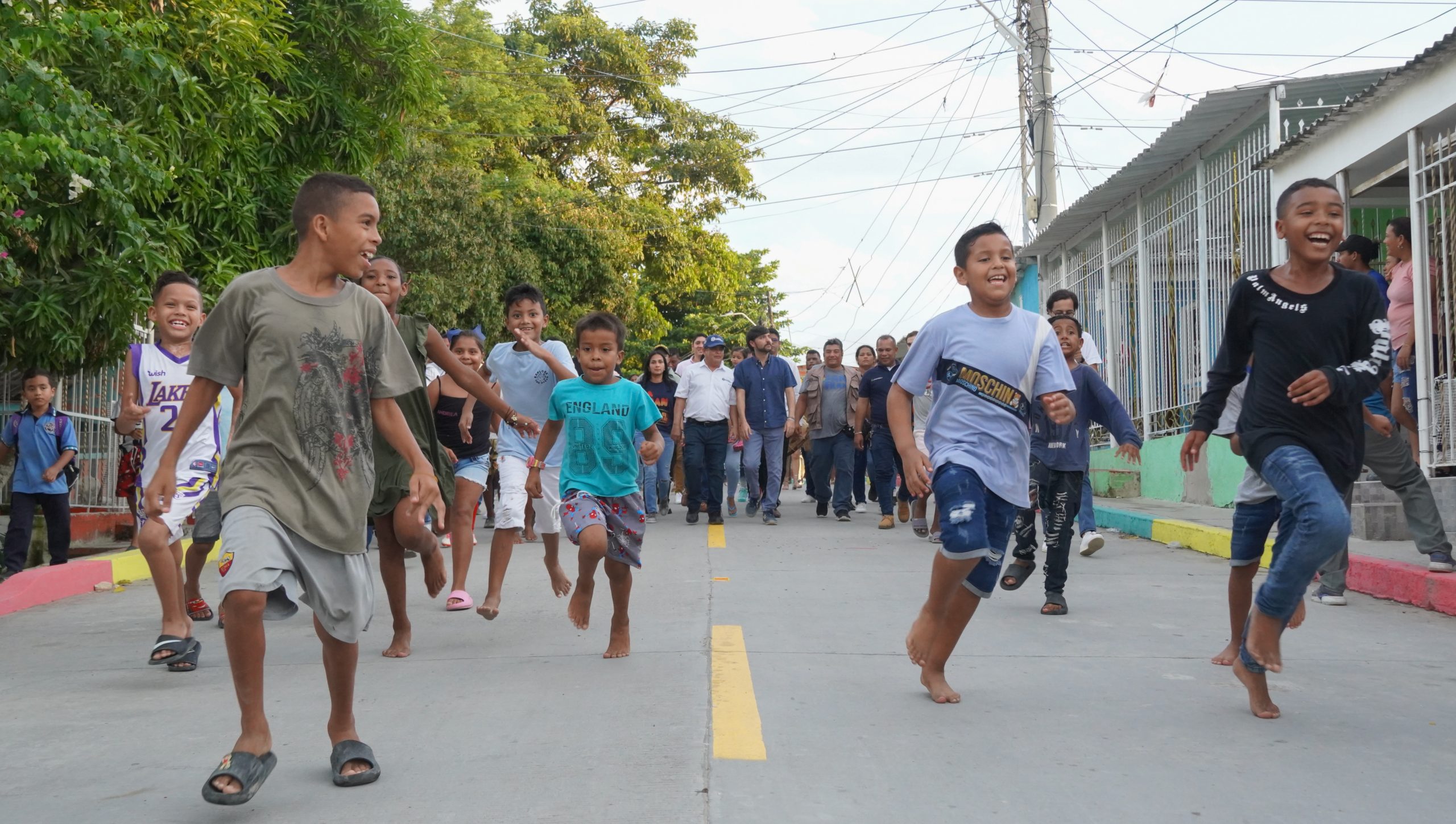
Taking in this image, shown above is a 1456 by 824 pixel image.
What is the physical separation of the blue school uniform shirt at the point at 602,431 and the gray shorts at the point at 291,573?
84.6 inches

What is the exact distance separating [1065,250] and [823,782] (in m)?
18.8

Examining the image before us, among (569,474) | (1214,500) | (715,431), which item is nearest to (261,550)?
A: (569,474)

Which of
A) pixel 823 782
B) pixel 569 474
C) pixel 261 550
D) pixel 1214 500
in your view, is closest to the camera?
pixel 261 550

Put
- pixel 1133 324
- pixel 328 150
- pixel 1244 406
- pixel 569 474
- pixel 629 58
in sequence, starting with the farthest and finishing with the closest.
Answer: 1. pixel 629 58
2. pixel 1133 324
3. pixel 328 150
4. pixel 569 474
5. pixel 1244 406

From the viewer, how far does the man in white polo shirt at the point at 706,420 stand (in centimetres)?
1473

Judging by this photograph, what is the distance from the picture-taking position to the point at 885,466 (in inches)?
557

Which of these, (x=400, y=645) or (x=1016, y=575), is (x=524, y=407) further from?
(x=1016, y=575)

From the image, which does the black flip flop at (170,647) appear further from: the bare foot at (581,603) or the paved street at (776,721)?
the bare foot at (581,603)

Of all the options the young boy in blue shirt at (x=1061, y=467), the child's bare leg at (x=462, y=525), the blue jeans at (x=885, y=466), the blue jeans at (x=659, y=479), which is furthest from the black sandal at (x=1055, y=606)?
the blue jeans at (x=659, y=479)

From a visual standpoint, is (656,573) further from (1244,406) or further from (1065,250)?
(1065,250)

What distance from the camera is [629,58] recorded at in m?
38.2

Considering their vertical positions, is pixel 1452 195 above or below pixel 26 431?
above

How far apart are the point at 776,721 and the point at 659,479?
11.4 metres

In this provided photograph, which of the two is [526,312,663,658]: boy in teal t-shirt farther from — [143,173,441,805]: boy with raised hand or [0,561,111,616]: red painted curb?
[0,561,111,616]: red painted curb
